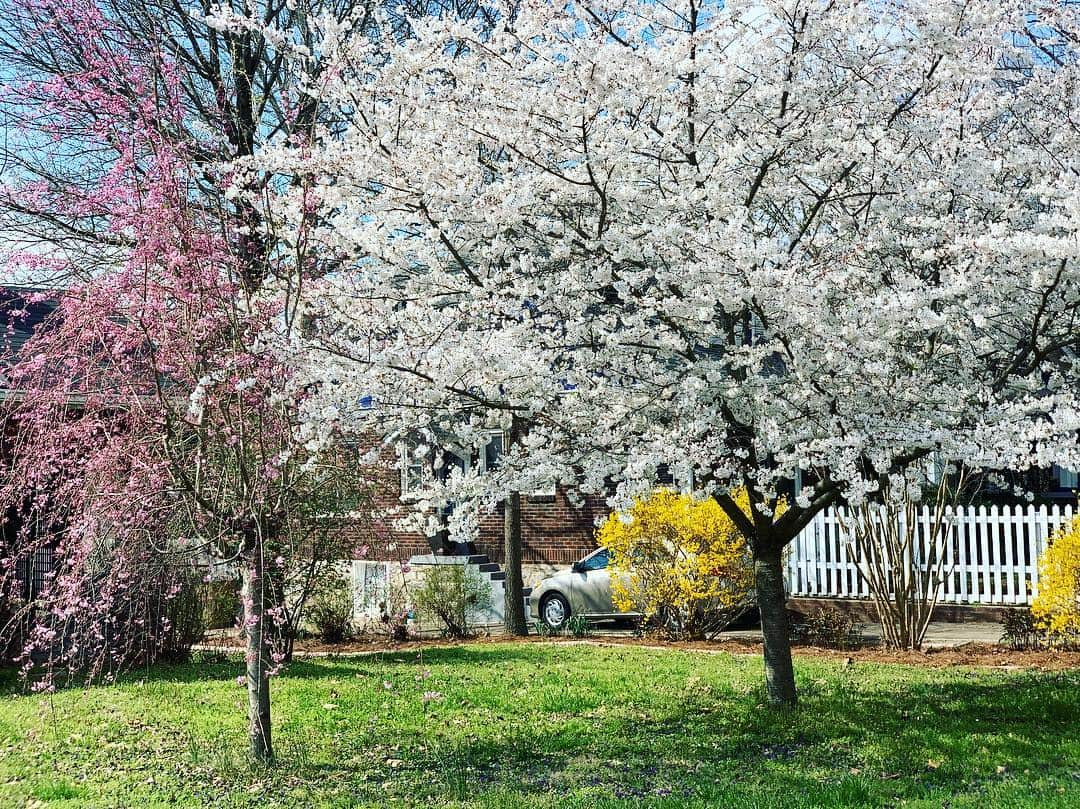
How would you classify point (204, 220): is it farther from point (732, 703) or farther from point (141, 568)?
point (732, 703)

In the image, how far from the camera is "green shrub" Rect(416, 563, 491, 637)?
13.5m

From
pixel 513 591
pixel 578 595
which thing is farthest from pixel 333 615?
pixel 578 595

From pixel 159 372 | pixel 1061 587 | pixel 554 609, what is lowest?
pixel 554 609

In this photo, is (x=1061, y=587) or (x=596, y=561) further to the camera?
(x=596, y=561)

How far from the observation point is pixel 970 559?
13.6m

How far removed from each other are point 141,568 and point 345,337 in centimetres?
230

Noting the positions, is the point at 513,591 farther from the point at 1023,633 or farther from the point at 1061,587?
the point at 1061,587

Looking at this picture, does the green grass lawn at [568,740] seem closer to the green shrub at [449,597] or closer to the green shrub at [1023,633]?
the green shrub at [1023,633]

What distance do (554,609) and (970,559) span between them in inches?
233

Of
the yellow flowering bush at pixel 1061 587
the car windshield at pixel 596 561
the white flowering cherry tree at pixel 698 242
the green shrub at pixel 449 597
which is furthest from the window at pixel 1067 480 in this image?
the white flowering cherry tree at pixel 698 242

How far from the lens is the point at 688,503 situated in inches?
474

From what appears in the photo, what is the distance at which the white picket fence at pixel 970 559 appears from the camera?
12.7m

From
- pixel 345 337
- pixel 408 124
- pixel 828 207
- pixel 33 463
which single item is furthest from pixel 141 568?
pixel 828 207

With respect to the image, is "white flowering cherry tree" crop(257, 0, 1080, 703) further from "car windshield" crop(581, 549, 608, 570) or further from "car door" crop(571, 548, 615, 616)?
"car windshield" crop(581, 549, 608, 570)
